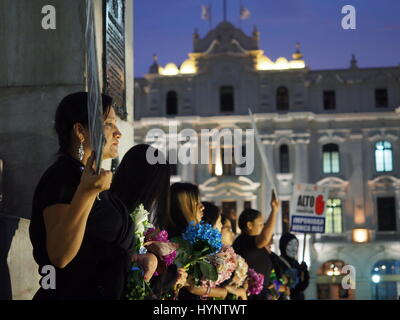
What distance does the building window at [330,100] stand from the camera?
37.8 meters

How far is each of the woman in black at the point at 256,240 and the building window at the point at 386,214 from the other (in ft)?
102

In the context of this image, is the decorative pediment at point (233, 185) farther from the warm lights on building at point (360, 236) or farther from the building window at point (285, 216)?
the warm lights on building at point (360, 236)

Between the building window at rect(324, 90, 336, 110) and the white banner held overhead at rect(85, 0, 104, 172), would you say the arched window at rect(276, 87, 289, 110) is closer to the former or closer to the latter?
the building window at rect(324, 90, 336, 110)

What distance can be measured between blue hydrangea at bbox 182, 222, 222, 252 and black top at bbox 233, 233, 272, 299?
234cm

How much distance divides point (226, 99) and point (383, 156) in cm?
767

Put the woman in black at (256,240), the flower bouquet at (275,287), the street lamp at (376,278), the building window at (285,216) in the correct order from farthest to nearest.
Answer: the building window at (285,216) → the street lamp at (376,278) → the flower bouquet at (275,287) → the woman in black at (256,240)

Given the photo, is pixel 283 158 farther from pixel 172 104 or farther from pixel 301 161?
pixel 172 104

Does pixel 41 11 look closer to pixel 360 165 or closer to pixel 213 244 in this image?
pixel 213 244

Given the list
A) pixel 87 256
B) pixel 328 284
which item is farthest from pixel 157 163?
pixel 328 284

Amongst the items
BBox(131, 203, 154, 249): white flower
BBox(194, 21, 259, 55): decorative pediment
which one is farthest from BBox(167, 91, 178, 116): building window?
BBox(131, 203, 154, 249): white flower

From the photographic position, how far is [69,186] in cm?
288

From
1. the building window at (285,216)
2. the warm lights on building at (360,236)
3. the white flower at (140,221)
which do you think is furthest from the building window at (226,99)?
the white flower at (140,221)

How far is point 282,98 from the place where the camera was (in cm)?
3797
